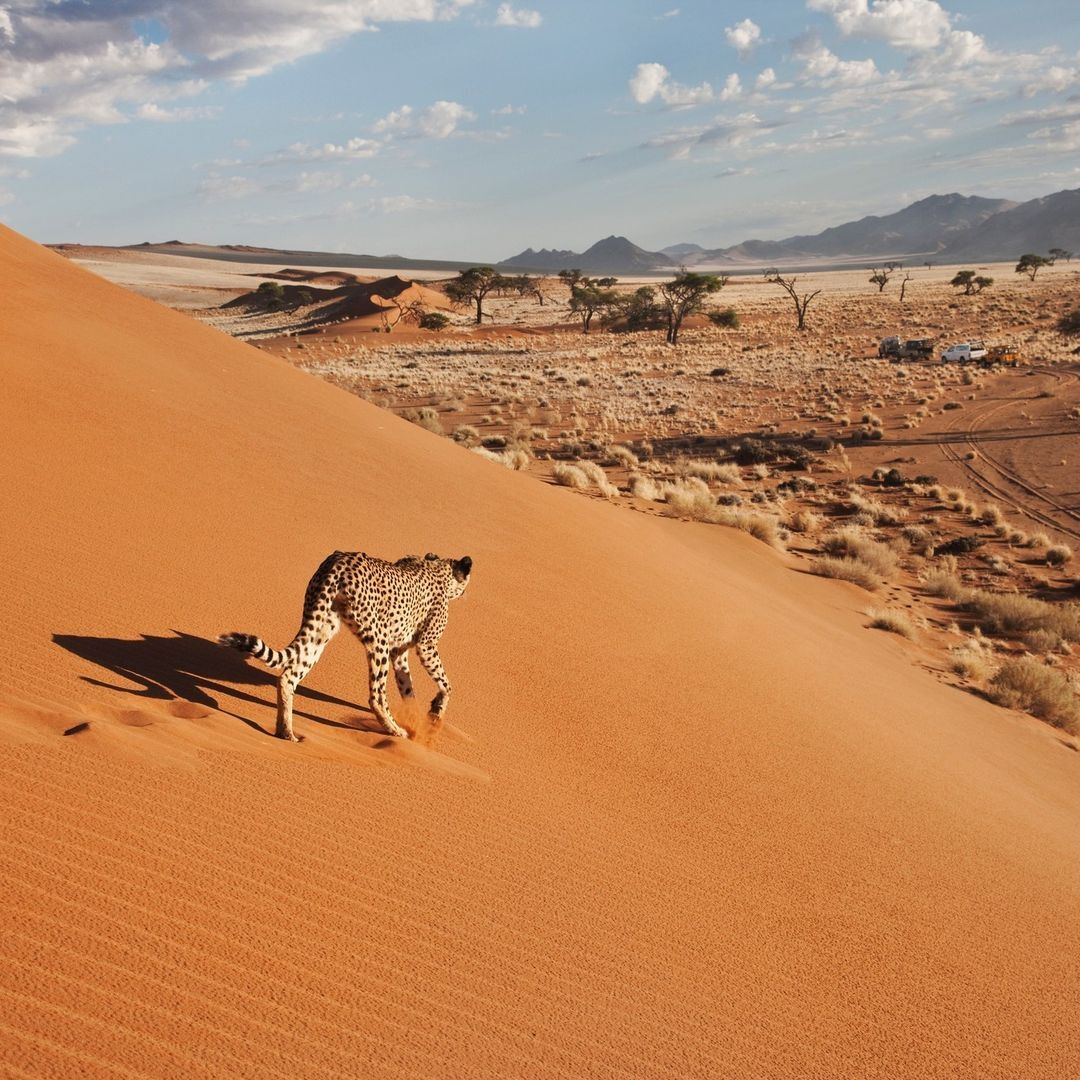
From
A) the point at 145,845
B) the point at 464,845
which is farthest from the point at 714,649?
the point at 145,845

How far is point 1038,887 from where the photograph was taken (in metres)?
6.81

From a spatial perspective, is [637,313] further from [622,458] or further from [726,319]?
[622,458]

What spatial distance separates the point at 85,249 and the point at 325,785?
602ft

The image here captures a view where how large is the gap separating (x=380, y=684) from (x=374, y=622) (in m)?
0.41

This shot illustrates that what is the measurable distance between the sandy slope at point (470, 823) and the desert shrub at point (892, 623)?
331cm

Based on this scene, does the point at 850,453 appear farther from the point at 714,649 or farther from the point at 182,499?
the point at 182,499

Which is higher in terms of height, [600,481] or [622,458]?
[600,481]

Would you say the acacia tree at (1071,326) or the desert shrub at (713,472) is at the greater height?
the acacia tree at (1071,326)

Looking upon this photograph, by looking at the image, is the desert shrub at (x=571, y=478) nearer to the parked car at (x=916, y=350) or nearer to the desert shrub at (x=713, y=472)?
the desert shrub at (x=713, y=472)

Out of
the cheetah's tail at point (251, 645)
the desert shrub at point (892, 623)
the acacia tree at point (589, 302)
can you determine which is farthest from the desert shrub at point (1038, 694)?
the acacia tree at point (589, 302)

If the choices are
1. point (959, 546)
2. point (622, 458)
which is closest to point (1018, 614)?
point (959, 546)

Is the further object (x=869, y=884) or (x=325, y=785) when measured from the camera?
(x=869, y=884)

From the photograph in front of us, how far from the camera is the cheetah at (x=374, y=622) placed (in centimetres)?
596

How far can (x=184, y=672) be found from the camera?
6.51 meters
